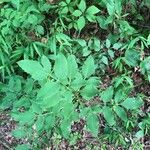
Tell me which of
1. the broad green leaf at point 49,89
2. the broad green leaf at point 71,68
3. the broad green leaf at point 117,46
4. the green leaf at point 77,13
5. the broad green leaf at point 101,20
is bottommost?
the broad green leaf at point 117,46

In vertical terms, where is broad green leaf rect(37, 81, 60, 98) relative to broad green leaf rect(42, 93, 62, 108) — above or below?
above

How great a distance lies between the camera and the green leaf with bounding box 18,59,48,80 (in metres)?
1.17

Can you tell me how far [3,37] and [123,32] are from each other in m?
1.10

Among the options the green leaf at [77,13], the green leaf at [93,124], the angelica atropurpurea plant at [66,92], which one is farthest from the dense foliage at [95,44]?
the green leaf at [93,124]

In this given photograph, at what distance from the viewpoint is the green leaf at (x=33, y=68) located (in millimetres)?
1166

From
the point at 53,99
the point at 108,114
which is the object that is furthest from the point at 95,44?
the point at 53,99

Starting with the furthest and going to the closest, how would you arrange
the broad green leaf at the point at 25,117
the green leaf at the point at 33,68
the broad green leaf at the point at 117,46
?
the broad green leaf at the point at 117,46
the broad green leaf at the point at 25,117
the green leaf at the point at 33,68

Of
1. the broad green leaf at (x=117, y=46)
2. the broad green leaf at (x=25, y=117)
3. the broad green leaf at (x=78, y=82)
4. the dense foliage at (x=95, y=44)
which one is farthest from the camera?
the broad green leaf at (x=117, y=46)

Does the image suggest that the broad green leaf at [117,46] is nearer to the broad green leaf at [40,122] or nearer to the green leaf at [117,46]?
the green leaf at [117,46]

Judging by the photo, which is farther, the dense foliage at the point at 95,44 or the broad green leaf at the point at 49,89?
the dense foliage at the point at 95,44

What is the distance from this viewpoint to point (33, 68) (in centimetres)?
117

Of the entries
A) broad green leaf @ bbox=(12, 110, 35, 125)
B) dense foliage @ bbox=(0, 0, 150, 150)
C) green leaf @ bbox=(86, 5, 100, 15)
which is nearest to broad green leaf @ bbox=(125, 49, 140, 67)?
dense foliage @ bbox=(0, 0, 150, 150)

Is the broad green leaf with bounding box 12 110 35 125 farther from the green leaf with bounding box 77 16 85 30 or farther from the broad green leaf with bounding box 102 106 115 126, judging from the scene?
the green leaf with bounding box 77 16 85 30

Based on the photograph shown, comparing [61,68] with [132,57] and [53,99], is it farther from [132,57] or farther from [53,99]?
[132,57]
